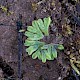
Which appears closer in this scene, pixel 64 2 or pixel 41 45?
pixel 41 45

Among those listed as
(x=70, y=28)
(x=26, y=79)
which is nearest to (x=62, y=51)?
(x=70, y=28)

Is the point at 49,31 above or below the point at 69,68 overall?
above

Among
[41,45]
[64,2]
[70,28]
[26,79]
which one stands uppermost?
[64,2]

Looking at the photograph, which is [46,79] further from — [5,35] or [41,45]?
[5,35]
